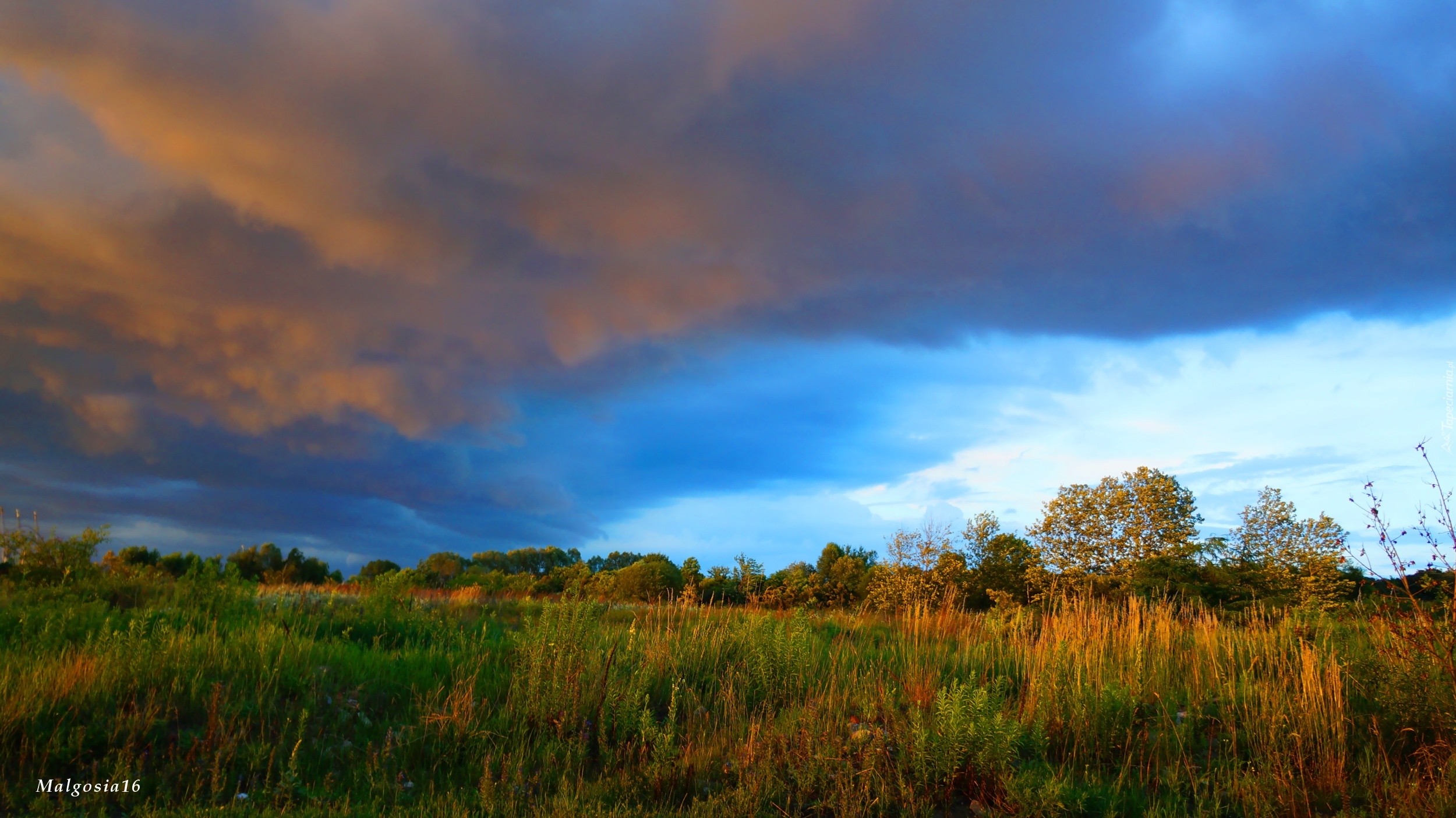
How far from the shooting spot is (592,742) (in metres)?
6.77

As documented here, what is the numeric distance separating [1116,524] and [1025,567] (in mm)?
4170

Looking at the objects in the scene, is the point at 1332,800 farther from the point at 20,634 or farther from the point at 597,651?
the point at 20,634

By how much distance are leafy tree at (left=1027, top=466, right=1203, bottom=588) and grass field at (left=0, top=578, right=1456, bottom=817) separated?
20.5 meters

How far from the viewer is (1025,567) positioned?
3042 centimetres

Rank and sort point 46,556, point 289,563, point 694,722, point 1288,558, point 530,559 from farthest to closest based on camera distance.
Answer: point 530,559
point 289,563
point 1288,558
point 46,556
point 694,722

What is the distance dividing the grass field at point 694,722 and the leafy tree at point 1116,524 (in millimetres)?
20465

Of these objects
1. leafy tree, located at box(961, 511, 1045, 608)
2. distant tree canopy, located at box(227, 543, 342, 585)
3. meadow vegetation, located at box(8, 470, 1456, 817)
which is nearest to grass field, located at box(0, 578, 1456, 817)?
meadow vegetation, located at box(8, 470, 1456, 817)

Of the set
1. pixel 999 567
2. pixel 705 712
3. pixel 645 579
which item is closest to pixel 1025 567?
pixel 999 567

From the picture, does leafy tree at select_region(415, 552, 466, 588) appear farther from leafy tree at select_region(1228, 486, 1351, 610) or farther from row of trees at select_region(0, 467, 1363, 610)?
leafy tree at select_region(1228, 486, 1351, 610)

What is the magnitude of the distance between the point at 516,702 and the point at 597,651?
1.00 meters

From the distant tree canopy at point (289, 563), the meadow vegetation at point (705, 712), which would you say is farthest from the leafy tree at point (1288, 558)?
the distant tree canopy at point (289, 563)

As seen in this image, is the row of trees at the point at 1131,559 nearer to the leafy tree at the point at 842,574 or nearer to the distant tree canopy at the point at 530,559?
the leafy tree at the point at 842,574

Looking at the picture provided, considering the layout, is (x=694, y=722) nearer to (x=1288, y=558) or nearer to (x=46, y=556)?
(x=46, y=556)

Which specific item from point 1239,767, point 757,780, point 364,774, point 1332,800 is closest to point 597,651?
point 364,774
